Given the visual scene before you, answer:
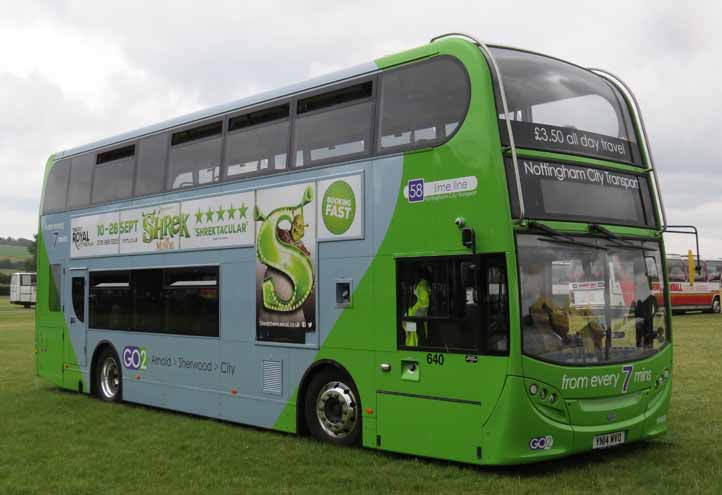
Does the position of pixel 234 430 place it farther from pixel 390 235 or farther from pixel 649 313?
pixel 649 313

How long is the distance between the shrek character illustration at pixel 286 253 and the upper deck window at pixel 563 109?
9.37 ft

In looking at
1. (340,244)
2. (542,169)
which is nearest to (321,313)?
(340,244)

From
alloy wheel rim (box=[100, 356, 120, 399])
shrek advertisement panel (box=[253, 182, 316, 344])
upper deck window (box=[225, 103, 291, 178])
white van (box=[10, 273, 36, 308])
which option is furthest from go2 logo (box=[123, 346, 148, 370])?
white van (box=[10, 273, 36, 308])

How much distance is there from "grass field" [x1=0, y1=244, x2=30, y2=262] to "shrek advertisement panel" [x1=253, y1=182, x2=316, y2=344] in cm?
10835

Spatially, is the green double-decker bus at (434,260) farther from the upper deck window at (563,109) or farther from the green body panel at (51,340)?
the green body panel at (51,340)

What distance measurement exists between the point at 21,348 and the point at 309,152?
1903 cm

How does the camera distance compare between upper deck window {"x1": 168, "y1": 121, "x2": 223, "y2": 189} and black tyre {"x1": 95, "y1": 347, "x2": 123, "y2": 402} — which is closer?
upper deck window {"x1": 168, "y1": 121, "x2": 223, "y2": 189}

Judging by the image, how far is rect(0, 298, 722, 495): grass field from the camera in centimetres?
786

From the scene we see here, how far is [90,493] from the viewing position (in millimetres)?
7902

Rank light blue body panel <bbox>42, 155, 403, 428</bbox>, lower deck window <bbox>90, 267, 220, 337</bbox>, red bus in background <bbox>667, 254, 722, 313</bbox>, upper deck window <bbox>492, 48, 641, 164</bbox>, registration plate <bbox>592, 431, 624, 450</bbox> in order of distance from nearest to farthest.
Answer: registration plate <bbox>592, 431, 624, 450</bbox> < upper deck window <bbox>492, 48, 641, 164</bbox> < light blue body panel <bbox>42, 155, 403, 428</bbox> < lower deck window <bbox>90, 267, 220, 337</bbox> < red bus in background <bbox>667, 254, 722, 313</bbox>

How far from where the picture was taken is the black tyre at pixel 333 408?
9594mm

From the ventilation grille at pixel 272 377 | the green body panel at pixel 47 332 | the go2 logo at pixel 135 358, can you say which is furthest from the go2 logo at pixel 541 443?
the green body panel at pixel 47 332

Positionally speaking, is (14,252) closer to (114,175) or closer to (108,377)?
(108,377)

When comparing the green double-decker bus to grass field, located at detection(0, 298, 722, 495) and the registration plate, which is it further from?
grass field, located at detection(0, 298, 722, 495)
